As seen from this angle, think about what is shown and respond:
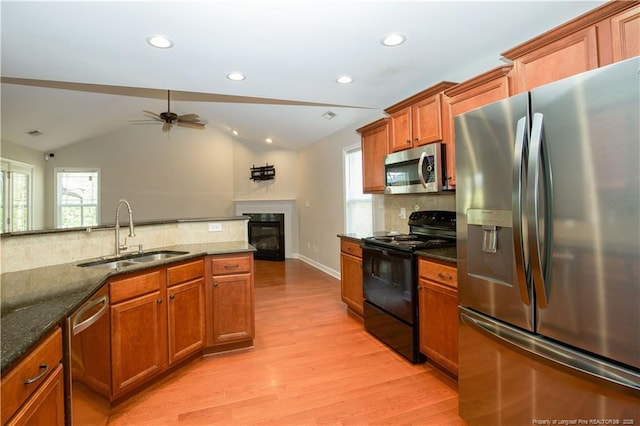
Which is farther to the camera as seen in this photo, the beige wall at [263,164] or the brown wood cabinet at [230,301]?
the beige wall at [263,164]

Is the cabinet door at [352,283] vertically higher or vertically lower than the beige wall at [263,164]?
lower

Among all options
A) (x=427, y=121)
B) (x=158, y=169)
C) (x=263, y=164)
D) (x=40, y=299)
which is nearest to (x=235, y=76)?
(x=427, y=121)

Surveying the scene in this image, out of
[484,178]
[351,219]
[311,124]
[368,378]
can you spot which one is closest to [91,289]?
[368,378]

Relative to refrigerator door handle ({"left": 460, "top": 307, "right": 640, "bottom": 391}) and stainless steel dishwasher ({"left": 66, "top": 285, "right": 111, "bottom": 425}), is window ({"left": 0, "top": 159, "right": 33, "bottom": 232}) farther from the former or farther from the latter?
refrigerator door handle ({"left": 460, "top": 307, "right": 640, "bottom": 391})

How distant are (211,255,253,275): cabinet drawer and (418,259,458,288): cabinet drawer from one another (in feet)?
4.71

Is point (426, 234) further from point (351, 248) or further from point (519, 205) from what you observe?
point (519, 205)

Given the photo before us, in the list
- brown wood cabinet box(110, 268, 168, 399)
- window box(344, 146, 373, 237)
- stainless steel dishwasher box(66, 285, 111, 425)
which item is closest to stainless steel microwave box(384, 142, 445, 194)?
window box(344, 146, 373, 237)

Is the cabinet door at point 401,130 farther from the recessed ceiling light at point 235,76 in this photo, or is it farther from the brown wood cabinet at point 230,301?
the brown wood cabinet at point 230,301

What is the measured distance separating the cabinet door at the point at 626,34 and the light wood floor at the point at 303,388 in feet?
6.93

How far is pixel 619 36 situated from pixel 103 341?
311cm

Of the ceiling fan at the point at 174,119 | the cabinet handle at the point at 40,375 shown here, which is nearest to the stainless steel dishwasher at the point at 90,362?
the cabinet handle at the point at 40,375

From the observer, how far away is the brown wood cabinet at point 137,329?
6.44 ft

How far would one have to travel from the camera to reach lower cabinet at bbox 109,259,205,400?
1980 millimetres

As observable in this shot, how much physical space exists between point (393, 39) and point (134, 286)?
2422mm
